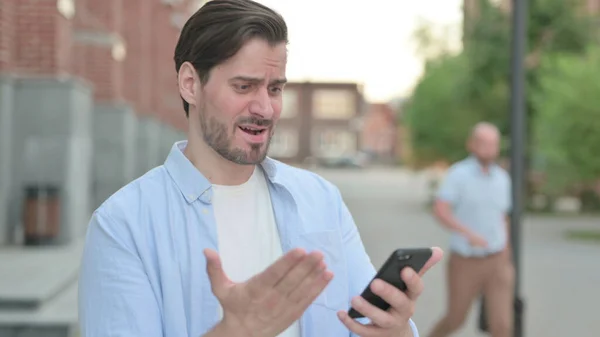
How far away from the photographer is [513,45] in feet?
28.4

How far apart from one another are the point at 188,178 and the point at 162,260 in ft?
0.67

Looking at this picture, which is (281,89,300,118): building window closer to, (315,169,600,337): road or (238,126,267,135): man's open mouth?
(315,169,600,337): road

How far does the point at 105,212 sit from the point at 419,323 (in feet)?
26.7

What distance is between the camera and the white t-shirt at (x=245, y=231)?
6.89ft

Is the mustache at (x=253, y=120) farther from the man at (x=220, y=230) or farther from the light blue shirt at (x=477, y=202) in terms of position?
the light blue shirt at (x=477, y=202)

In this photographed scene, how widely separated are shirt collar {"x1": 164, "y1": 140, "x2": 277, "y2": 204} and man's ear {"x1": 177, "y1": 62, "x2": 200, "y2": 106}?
0.13 m

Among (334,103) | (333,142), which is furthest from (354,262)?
(334,103)

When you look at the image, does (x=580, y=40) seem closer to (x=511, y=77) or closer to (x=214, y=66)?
(x=511, y=77)

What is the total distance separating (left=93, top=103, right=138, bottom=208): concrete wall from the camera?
19.8 meters

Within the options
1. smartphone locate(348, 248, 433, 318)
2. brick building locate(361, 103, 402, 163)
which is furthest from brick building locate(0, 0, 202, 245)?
brick building locate(361, 103, 402, 163)

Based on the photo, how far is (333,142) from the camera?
116 metres

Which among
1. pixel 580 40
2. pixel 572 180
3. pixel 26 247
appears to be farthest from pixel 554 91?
pixel 26 247

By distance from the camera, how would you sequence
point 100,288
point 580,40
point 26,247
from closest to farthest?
point 100,288 < point 26,247 < point 580,40

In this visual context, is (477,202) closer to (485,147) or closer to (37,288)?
(485,147)
